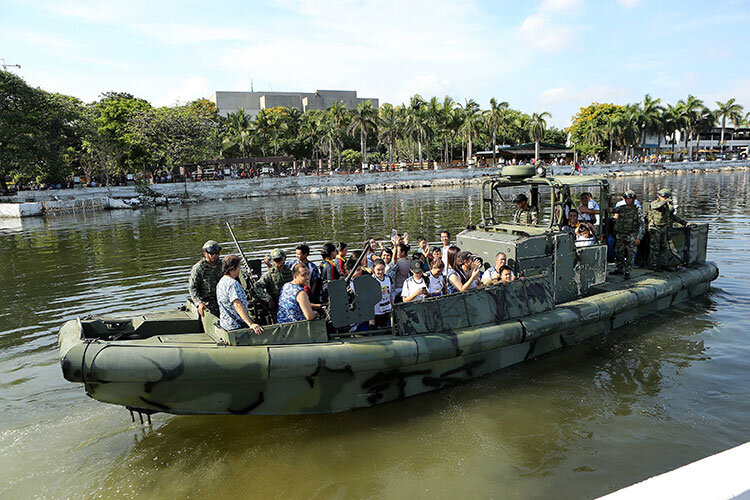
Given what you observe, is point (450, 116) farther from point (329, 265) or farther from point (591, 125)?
point (329, 265)

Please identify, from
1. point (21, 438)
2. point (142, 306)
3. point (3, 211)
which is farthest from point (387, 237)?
point (3, 211)

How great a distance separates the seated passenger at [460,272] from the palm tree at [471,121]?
53.0 m

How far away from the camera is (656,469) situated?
4.93 metres

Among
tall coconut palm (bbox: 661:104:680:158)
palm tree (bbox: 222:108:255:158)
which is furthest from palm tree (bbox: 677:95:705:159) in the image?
palm tree (bbox: 222:108:255:158)

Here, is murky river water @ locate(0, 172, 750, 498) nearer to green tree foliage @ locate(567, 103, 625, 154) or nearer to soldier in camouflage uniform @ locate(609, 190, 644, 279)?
soldier in camouflage uniform @ locate(609, 190, 644, 279)

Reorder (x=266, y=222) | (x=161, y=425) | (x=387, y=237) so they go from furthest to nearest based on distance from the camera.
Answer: (x=266, y=222)
(x=387, y=237)
(x=161, y=425)

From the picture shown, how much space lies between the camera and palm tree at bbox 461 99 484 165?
57719 mm

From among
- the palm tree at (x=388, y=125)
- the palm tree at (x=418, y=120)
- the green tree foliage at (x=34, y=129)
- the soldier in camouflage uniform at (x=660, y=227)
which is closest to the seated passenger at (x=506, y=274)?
the soldier in camouflage uniform at (x=660, y=227)

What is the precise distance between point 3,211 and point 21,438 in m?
38.8

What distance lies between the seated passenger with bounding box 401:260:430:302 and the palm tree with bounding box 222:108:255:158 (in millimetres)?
56997

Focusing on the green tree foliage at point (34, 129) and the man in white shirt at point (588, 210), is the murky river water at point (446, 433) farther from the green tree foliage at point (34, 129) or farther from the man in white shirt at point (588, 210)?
the green tree foliage at point (34, 129)

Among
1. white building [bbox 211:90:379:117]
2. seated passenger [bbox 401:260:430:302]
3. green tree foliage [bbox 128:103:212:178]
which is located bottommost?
seated passenger [bbox 401:260:430:302]

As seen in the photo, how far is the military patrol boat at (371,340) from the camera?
198 inches

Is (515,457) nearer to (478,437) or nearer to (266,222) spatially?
(478,437)
